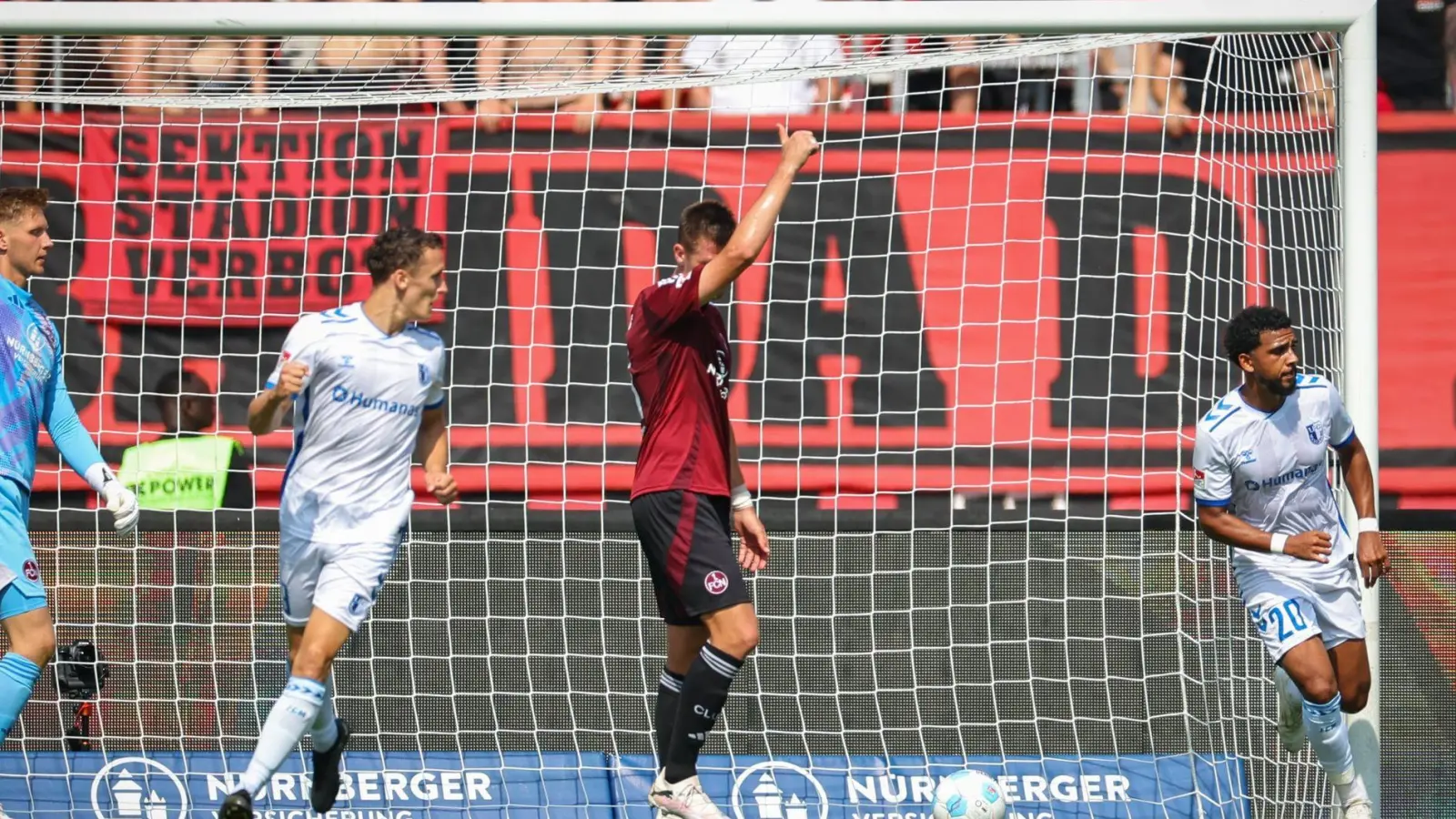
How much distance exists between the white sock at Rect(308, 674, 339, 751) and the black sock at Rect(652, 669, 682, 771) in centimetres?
109

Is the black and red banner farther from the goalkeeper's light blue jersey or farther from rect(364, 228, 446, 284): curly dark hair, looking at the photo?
rect(364, 228, 446, 284): curly dark hair

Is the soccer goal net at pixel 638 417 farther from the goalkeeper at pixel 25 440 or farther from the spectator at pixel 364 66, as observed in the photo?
the goalkeeper at pixel 25 440

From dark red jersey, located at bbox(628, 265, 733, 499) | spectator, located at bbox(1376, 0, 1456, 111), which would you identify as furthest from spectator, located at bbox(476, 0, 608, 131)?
spectator, located at bbox(1376, 0, 1456, 111)

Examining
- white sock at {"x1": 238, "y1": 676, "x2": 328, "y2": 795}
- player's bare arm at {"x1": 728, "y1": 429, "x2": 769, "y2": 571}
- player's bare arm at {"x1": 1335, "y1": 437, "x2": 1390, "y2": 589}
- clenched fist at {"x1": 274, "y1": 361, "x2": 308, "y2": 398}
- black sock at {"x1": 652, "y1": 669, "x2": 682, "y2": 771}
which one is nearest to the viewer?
clenched fist at {"x1": 274, "y1": 361, "x2": 308, "y2": 398}

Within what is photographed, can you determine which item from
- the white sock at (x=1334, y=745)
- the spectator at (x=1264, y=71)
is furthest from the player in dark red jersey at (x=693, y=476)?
the spectator at (x=1264, y=71)

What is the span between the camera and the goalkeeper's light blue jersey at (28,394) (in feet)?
16.7

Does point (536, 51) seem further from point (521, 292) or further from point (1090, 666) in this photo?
point (1090, 666)

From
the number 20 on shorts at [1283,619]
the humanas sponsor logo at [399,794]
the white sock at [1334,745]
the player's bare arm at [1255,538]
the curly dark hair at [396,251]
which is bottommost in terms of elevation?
the humanas sponsor logo at [399,794]

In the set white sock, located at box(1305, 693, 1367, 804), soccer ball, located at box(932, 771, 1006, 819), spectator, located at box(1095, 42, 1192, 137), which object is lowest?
soccer ball, located at box(932, 771, 1006, 819)

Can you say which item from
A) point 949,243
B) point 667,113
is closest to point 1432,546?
point 949,243

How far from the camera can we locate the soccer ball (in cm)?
553

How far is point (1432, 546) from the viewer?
290 inches

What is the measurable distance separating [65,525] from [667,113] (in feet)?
11.5

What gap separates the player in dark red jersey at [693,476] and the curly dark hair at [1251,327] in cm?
175
